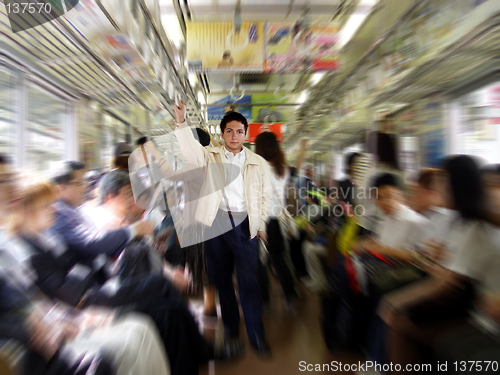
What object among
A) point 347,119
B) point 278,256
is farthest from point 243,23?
point 278,256

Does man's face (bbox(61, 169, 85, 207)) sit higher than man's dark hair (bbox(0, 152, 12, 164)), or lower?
lower

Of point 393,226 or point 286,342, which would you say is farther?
point 286,342

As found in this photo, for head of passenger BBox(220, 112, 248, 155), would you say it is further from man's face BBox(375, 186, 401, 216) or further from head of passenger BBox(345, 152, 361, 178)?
man's face BBox(375, 186, 401, 216)

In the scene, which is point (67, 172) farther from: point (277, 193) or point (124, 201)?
→ point (277, 193)

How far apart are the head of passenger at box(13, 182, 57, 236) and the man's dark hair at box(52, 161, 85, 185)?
0.04 metres

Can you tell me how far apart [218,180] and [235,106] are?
600 mm

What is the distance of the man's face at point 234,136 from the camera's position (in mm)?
1919

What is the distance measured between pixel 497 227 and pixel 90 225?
1.65 m

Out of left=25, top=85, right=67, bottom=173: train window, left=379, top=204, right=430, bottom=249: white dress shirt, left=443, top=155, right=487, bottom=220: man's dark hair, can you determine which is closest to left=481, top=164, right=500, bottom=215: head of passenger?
left=443, top=155, right=487, bottom=220: man's dark hair

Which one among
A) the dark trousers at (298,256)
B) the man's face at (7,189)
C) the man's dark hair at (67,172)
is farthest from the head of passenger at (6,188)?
the dark trousers at (298,256)

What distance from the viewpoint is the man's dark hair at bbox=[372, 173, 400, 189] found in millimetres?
1552

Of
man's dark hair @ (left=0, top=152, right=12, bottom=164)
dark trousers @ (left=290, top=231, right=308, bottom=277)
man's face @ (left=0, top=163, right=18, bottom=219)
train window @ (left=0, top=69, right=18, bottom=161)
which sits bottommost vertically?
dark trousers @ (left=290, top=231, right=308, bottom=277)

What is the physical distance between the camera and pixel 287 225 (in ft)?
6.65

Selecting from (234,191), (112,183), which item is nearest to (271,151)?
(234,191)
